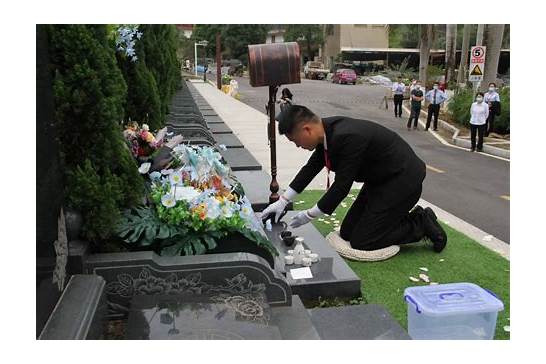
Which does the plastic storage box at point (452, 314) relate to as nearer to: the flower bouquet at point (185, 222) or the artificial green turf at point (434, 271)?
the artificial green turf at point (434, 271)

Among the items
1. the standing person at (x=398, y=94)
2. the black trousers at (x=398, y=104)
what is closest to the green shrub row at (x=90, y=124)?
the standing person at (x=398, y=94)

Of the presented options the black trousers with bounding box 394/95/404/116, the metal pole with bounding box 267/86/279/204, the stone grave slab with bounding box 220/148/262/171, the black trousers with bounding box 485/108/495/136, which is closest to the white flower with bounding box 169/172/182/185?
the metal pole with bounding box 267/86/279/204

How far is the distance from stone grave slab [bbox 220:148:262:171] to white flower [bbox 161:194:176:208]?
3.28 metres

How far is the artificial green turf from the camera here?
11.1 feet

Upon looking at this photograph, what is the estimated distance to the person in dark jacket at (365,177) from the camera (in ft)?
11.8

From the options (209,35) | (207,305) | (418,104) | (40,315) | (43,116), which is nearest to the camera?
(40,315)

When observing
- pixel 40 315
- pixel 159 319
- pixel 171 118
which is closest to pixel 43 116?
pixel 40 315

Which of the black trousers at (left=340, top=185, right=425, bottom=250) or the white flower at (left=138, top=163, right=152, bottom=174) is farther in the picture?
the black trousers at (left=340, top=185, right=425, bottom=250)

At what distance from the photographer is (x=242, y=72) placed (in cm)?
4841

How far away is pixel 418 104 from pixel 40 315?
13.6 m

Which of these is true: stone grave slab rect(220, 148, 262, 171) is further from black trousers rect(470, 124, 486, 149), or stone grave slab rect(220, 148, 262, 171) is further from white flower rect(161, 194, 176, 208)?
black trousers rect(470, 124, 486, 149)

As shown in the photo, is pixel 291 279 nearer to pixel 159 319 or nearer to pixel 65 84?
pixel 159 319

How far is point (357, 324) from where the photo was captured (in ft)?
9.12

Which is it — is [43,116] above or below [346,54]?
below
